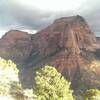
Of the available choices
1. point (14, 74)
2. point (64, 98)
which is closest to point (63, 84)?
point (64, 98)

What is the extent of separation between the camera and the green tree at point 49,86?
101500 mm

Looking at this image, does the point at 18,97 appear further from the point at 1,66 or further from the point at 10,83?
the point at 1,66

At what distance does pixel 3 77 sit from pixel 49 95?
16.4 m

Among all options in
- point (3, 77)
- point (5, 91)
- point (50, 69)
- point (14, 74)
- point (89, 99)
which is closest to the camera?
point (5, 91)

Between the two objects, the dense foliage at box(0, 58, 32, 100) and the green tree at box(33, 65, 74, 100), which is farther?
the green tree at box(33, 65, 74, 100)

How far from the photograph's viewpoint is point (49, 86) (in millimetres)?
101625

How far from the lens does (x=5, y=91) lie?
84.5m

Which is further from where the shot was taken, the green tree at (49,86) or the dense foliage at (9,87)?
the green tree at (49,86)

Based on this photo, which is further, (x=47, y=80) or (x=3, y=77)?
(x=47, y=80)

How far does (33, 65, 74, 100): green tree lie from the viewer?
102 metres

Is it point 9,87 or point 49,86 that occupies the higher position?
point 49,86

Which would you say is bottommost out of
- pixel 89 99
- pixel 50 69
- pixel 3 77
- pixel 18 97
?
pixel 18 97

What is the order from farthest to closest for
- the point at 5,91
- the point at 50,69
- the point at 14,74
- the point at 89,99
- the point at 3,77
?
the point at 89,99
the point at 50,69
the point at 14,74
the point at 3,77
the point at 5,91

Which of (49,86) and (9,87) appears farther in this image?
(49,86)
